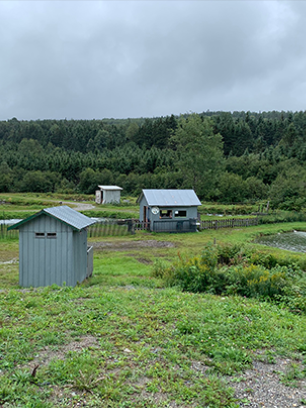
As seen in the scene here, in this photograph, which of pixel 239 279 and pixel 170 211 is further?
pixel 170 211

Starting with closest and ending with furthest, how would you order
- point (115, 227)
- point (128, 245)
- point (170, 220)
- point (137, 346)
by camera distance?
1. point (137, 346)
2. point (128, 245)
3. point (115, 227)
4. point (170, 220)

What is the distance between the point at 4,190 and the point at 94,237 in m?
48.3

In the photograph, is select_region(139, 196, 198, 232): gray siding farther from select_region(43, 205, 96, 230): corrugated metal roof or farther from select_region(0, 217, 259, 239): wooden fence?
select_region(43, 205, 96, 230): corrugated metal roof

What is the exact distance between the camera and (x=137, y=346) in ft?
20.1

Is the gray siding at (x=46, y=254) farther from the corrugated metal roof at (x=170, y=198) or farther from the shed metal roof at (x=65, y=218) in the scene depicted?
the corrugated metal roof at (x=170, y=198)

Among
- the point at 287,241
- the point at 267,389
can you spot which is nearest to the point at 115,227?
the point at 287,241

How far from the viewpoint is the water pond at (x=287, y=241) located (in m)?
24.3

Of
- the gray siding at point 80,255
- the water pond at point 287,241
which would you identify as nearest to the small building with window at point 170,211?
the water pond at point 287,241

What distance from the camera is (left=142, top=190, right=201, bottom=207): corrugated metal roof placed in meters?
29.5

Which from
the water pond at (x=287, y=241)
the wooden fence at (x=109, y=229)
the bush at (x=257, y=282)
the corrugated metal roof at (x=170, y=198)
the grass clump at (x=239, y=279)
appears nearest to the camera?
the grass clump at (x=239, y=279)

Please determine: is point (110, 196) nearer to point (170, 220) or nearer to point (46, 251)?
point (170, 220)

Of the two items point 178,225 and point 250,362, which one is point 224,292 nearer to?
point 250,362

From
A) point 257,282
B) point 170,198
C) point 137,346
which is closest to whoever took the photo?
point 137,346

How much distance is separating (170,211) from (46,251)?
20130 millimetres
